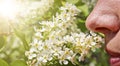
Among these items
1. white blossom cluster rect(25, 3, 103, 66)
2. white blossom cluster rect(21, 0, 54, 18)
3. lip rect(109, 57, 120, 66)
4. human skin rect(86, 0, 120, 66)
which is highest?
human skin rect(86, 0, 120, 66)

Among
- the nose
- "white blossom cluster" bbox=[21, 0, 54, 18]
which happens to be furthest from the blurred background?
the nose

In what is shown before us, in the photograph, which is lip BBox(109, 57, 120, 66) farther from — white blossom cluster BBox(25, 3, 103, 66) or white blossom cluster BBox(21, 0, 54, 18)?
white blossom cluster BBox(21, 0, 54, 18)

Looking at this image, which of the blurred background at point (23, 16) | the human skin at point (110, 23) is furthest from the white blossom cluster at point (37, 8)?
the human skin at point (110, 23)

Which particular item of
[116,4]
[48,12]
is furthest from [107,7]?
[48,12]

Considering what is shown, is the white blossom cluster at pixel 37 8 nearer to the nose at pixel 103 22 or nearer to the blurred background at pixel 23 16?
the blurred background at pixel 23 16

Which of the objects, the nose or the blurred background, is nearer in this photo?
the nose

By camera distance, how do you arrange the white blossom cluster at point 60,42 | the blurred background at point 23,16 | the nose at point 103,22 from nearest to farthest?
the nose at point 103,22, the white blossom cluster at point 60,42, the blurred background at point 23,16

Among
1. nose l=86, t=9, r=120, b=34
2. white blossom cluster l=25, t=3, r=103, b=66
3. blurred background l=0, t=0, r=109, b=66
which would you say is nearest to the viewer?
nose l=86, t=9, r=120, b=34
